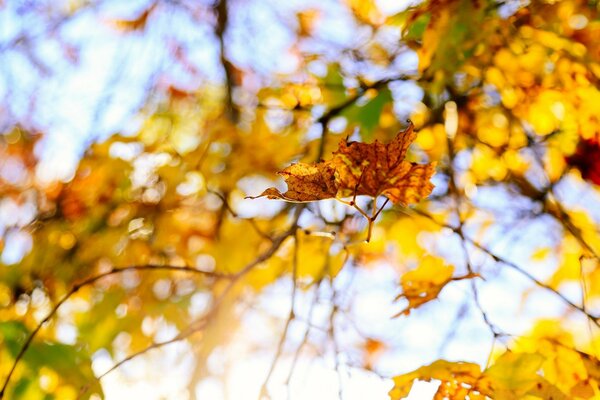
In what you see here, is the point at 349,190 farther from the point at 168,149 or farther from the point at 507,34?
the point at 168,149

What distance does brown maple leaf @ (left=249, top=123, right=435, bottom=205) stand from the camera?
58cm

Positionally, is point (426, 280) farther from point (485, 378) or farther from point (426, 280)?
point (485, 378)

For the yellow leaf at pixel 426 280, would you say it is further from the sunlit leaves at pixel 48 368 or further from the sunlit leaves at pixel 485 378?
the sunlit leaves at pixel 48 368

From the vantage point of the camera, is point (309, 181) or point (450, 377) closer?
point (309, 181)

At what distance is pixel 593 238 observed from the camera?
4.62 feet

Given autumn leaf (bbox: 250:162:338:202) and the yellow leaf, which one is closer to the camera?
autumn leaf (bbox: 250:162:338:202)

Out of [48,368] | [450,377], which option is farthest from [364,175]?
[48,368]

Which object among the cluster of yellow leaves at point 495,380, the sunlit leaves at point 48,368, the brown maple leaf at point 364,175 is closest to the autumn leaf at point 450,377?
the cluster of yellow leaves at point 495,380

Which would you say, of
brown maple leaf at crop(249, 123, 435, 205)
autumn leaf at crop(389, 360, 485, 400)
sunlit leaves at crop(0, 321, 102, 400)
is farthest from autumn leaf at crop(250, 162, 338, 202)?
sunlit leaves at crop(0, 321, 102, 400)

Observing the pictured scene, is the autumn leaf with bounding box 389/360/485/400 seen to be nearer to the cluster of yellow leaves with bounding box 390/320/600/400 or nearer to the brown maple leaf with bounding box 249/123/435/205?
the cluster of yellow leaves with bounding box 390/320/600/400

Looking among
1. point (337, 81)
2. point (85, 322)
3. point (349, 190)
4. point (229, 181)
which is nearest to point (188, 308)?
point (85, 322)

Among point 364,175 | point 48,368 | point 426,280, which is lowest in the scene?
point 48,368

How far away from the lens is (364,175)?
0.62m

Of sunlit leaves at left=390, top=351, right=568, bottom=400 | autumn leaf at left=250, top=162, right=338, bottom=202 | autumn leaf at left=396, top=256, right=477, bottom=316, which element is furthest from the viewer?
autumn leaf at left=396, top=256, right=477, bottom=316
